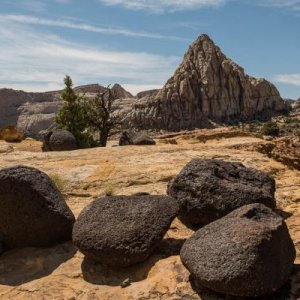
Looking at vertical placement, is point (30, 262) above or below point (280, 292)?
below

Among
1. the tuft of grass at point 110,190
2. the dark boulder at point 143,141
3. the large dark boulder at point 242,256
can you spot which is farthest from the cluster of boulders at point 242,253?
the dark boulder at point 143,141

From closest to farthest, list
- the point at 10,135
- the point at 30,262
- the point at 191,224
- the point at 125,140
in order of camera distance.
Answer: the point at 30,262, the point at 191,224, the point at 125,140, the point at 10,135

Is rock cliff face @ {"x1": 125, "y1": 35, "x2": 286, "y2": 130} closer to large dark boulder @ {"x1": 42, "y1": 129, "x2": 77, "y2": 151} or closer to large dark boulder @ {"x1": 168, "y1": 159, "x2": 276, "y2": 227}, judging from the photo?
large dark boulder @ {"x1": 42, "y1": 129, "x2": 77, "y2": 151}

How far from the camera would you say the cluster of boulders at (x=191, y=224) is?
791 centimetres

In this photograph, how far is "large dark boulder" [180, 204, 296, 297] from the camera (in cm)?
775

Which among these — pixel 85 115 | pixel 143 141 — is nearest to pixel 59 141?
pixel 143 141

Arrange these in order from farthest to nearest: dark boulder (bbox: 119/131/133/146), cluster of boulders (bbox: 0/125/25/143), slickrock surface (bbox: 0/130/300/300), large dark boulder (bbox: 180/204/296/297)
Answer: cluster of boulders (bbox: 0/125/25/143)
dark boulder (bbox: 119/131/133/146)
slickrock surface (bbox: 0/130/300/300)
large dark boulder (bbox: 180/204/296/297)

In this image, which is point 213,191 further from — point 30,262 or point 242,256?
point 30,262

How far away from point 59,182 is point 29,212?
4070 mm

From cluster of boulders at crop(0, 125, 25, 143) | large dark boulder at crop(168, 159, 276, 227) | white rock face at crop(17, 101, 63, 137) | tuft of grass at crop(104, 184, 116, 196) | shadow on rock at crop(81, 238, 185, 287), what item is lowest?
white rock face at crop(17, 101, 63, 137)

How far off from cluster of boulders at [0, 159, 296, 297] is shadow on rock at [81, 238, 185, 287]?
0.15m


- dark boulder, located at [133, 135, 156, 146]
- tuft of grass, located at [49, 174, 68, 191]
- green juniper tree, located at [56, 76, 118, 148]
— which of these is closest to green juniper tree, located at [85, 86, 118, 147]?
green juniper tree, located at [56, 76, 118, 148]

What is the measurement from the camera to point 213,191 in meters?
10.8

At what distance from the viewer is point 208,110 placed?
151625 mm
